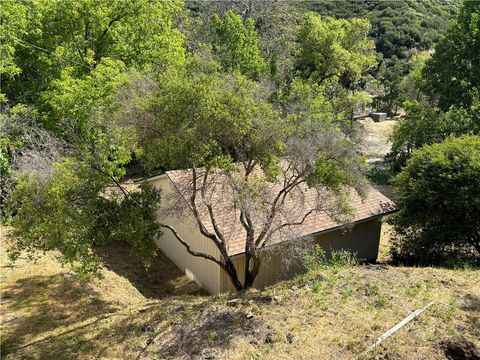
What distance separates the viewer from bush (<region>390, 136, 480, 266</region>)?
1305cm

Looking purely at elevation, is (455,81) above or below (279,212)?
above

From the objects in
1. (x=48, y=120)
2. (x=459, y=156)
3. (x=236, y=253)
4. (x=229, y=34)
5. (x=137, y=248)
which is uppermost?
(x=229, y=34)

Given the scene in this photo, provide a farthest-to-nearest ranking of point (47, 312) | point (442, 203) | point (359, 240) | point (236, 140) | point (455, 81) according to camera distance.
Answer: point (455, 81) → point (359, 240) → point (442, 203) → point (47, 312) → point (236, 140)

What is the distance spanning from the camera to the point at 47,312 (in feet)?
35.3

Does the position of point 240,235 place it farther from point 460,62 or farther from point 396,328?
point 460,62

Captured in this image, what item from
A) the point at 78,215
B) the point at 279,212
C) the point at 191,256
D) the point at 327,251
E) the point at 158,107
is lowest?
the point at 327,251

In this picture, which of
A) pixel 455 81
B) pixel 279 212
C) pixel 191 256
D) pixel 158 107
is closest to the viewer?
pixel 158 107

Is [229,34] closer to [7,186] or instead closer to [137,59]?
[137,59]

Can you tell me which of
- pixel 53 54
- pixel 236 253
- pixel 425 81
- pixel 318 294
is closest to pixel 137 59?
pixel 53 54

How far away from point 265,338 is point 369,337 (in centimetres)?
217

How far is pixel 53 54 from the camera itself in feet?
52.5

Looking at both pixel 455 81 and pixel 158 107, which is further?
pixel 455 81

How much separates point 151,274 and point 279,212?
20.7ft

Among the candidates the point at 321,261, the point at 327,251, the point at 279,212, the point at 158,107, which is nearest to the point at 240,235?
the point at 279,212
